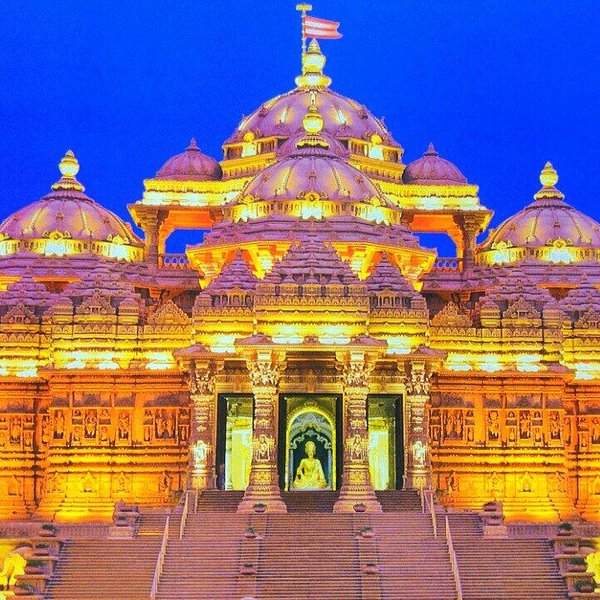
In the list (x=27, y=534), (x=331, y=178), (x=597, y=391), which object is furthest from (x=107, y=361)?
(x=597, y=391)

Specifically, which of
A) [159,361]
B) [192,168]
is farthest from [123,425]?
[192,168]

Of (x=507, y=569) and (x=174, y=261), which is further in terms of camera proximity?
(x=174, y=261)

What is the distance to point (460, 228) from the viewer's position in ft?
178

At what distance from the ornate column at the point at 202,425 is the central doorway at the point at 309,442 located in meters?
1.72

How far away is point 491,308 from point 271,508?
29.4 feet

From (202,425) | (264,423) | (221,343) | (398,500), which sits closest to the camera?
(264,423)

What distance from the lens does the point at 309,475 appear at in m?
37.6

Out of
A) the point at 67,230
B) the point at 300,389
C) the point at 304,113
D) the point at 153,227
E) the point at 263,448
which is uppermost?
the point at 304,113

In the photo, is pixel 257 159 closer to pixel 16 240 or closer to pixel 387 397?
pixel 16 240

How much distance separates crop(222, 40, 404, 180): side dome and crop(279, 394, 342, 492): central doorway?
17.0 m

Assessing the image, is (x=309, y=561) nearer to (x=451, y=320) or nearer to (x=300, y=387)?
(x=300, y=387)

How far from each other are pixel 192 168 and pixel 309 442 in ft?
63.1

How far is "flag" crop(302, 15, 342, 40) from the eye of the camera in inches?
2283

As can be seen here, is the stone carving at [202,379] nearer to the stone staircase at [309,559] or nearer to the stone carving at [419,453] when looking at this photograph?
the stone staircase at [309,559]
